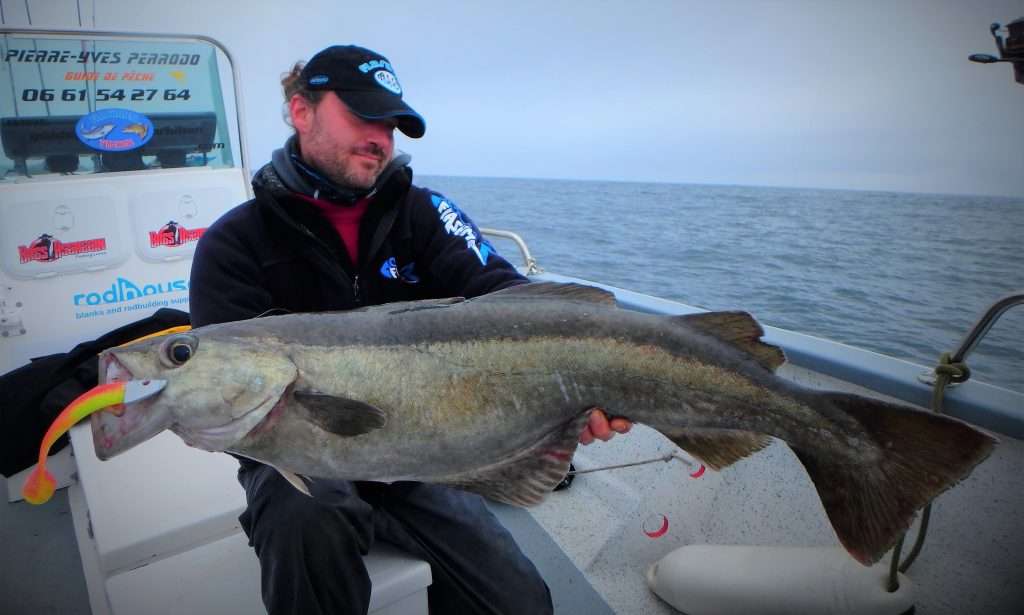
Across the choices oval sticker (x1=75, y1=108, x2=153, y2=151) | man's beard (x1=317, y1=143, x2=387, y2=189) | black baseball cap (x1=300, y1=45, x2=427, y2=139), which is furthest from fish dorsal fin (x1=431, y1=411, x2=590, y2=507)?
oval sticker (x1=75, y1=108, x2=153, y2=151)

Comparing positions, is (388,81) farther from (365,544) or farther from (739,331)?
(365,544)

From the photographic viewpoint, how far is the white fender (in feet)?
8.95

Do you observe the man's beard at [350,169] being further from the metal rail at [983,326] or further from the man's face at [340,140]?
the metal rail at [983,326]

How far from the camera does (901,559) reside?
3.04 meters

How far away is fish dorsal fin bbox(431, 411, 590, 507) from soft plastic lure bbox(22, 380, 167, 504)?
1.03 m

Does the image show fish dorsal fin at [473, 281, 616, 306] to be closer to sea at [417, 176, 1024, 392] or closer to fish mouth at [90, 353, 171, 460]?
fish mouth at [90, 353, 171, 460]

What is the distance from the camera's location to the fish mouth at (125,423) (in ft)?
5.62

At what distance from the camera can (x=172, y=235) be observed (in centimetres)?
502

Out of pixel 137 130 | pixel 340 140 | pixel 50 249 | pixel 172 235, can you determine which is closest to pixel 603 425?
pixel 340 140

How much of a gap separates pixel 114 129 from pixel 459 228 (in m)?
3.63

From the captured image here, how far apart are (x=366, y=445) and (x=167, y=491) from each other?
5.13 feet

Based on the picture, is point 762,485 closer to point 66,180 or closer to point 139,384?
point 139,384

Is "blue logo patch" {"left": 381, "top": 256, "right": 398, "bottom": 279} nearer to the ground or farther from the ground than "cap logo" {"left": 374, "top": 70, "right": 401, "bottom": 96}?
nearer to the ground

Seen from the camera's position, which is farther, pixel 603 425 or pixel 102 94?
pixel 102 94
